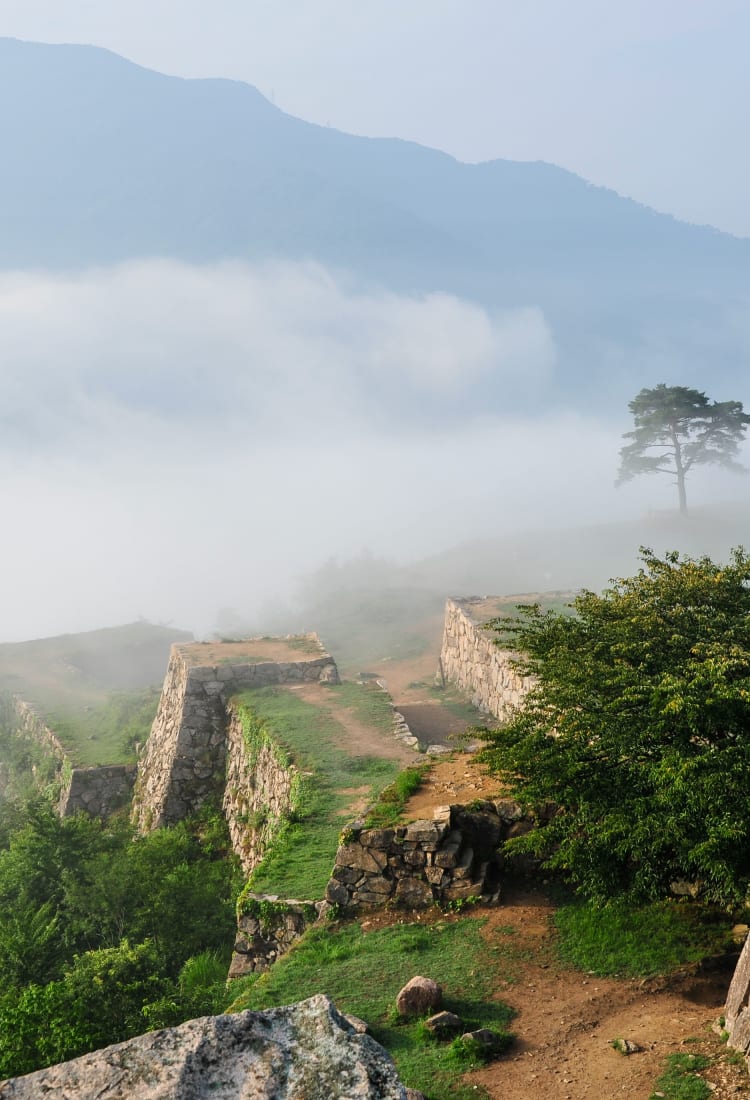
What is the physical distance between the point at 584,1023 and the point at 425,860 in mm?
3632

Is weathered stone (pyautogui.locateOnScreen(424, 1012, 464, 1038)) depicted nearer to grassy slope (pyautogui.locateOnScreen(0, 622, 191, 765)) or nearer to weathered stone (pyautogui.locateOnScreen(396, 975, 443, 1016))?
weathered stone (pyautogui.locateOnScreen(396, 975, 443, 1016))

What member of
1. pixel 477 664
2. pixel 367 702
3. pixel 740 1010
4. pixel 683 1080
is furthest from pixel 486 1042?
pixel 477 664

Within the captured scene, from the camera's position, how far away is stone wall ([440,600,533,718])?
89.1 ft

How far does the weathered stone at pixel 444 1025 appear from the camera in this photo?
354 inches

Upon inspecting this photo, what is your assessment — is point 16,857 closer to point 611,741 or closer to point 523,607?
point 523,607

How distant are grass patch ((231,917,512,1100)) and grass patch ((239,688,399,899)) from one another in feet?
5.85

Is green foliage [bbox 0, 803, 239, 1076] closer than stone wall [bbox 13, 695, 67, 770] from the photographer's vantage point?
Yes

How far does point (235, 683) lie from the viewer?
26172 millimetres

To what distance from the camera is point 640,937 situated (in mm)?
10773

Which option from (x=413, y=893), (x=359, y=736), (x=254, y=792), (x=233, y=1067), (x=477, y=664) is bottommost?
(x=254, y=792)

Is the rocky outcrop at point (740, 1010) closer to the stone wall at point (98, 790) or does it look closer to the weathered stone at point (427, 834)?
the weathered stone at point (427, 834)

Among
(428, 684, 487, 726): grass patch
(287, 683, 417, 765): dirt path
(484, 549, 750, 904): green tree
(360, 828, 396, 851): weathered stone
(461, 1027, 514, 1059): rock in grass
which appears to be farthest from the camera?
(428, 684, 487, 726): grass patch

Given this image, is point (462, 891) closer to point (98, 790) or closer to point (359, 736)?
point (359, 736)

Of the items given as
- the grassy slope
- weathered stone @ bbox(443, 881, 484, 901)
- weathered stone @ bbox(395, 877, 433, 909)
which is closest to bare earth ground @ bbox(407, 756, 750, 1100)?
weathered stone @ bbox(443, 881, 484, 901)
